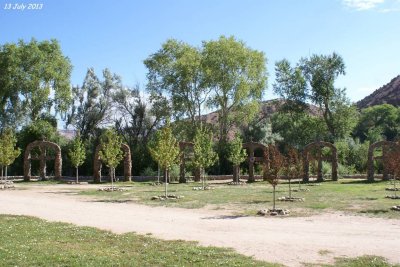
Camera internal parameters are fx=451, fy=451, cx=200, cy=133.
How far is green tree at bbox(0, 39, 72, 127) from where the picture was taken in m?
51.9

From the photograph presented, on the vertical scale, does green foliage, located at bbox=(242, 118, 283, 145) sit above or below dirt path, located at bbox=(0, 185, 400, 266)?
above

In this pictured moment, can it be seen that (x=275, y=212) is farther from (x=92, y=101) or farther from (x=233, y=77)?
(x=92, y=101)

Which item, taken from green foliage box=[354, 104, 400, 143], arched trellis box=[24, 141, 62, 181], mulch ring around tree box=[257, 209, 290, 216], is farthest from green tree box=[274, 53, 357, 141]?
mulch ring around tree box=[257, 209, 290, 216]

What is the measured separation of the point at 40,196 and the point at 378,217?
65.1 feet

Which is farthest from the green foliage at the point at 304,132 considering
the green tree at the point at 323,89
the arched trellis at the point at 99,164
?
the arched trellis at the point at 99,164

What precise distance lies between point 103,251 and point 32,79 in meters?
44.6

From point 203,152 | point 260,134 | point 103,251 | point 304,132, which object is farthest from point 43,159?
point 103,251

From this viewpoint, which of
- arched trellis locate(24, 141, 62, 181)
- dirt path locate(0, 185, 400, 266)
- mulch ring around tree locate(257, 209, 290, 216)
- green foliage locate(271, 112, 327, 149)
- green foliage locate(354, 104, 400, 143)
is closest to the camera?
dirt path locate(0, 185, 400, 266)

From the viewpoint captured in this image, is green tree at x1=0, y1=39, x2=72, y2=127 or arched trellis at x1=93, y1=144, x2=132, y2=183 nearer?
arched trellis at x1=93, y1=144, x2=132, y2=183

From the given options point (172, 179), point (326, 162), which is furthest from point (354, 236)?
point (326, 162)

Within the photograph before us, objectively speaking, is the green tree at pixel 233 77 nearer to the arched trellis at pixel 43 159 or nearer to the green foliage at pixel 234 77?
the green foliage at pixel 234 77

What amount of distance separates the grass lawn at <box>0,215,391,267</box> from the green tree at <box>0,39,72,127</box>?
133ft

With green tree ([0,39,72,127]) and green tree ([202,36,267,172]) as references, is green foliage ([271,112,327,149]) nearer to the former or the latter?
green tree ([202,36,267,172])

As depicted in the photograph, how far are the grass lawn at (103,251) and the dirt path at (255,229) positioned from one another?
2.39 feet
